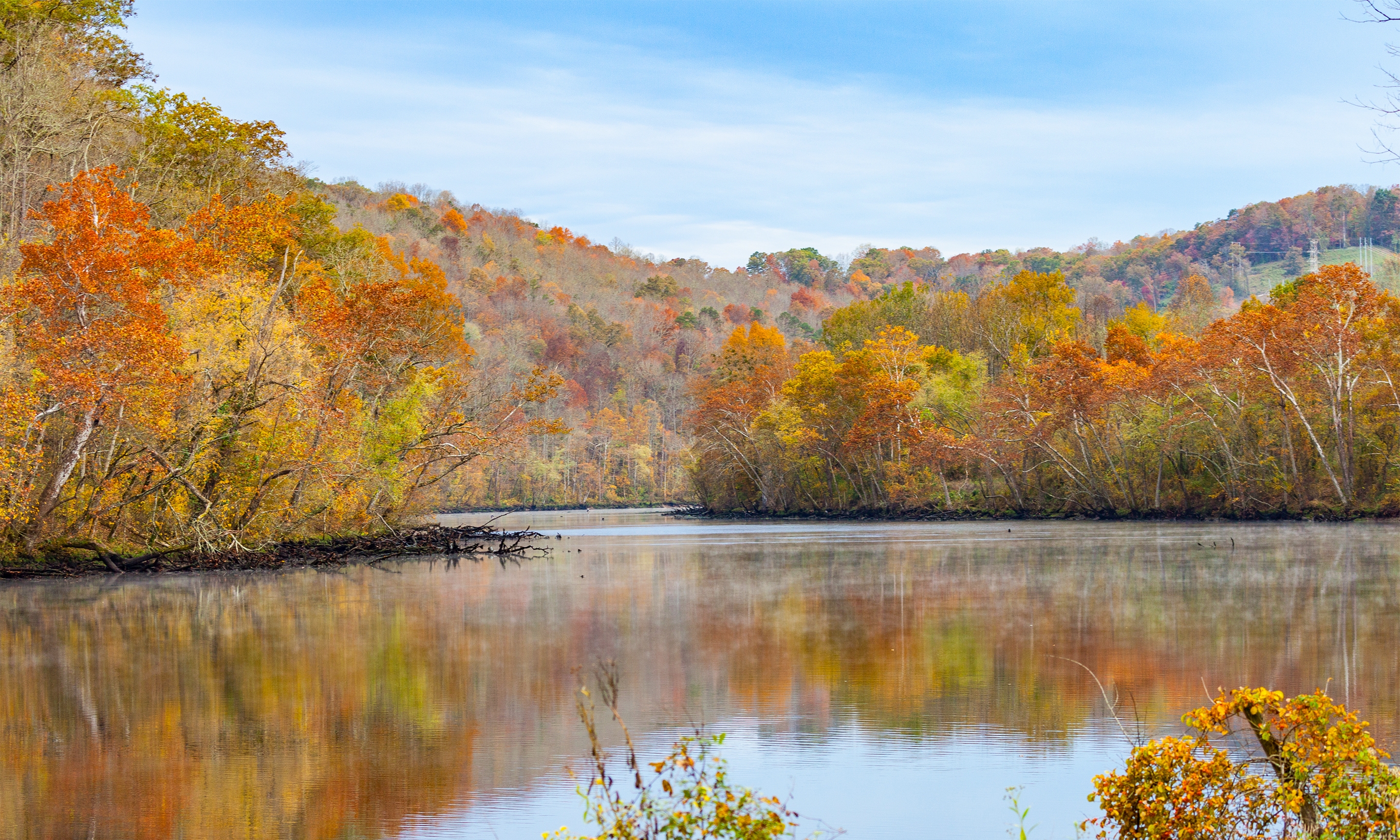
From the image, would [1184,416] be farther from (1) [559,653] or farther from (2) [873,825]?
(2) [873,825]

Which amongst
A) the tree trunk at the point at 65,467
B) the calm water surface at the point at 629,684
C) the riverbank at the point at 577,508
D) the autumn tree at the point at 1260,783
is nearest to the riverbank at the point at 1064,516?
the riverbank at the point at 577,508

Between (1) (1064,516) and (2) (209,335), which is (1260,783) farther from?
(1) (1064,516)

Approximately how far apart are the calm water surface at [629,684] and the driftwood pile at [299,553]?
6.42 feet

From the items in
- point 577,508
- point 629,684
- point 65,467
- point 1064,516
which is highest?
point 65,467

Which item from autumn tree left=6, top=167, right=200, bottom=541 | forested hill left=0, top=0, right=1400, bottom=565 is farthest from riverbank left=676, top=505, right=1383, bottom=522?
autumn tree left=6, top=167, right=200, bottom=541

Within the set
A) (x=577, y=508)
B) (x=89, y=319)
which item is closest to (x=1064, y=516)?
(x=89, y=319)

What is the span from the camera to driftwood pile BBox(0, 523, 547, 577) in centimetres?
2530

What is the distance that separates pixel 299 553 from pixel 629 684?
2002 centimetres

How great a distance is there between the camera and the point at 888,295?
71250 millimetres

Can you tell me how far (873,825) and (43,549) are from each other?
905 inches

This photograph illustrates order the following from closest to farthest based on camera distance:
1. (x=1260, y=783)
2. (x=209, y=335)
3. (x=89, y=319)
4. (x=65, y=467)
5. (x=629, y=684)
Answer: (x=1260, y=783), (x=629, y=684), (x=65, y=467), (x=89, y=319), (x=209, y=335)

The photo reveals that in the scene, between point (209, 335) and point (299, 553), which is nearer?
point (209, 335)

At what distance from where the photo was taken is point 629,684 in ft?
36.5

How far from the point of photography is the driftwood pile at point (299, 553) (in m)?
25.3
